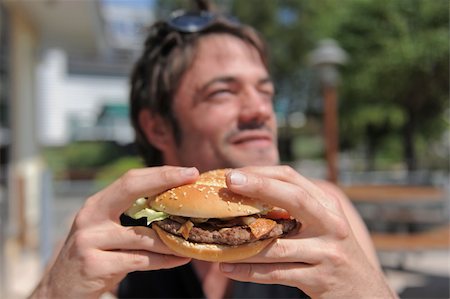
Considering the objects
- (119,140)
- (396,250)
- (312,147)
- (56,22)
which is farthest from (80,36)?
(312,147)

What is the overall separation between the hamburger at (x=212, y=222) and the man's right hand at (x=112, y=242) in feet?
0.19

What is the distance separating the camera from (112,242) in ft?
4.04

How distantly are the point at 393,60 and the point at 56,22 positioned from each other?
6829 mm

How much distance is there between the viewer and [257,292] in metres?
1.71

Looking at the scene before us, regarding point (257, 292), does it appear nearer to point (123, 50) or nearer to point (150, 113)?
point (150, 113)

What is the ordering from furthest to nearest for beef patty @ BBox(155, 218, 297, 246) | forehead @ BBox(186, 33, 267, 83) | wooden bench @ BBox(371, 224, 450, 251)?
wooden bench @ BBox(371, 224, 450, 251) → forehead @ BBox(186, 33, 267, 83) → beef patty @ BBox(155, 218, 297, 246)

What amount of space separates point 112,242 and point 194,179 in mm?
287

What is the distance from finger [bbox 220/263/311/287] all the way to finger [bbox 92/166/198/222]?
0.91 ft

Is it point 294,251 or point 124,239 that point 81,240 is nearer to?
point 124,239

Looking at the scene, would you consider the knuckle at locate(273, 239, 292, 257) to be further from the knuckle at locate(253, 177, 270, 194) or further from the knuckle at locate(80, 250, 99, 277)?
the knuckle at locate(80, 250, 99, 277)

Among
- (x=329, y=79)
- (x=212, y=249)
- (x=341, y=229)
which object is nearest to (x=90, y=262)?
(x=212, y=249)

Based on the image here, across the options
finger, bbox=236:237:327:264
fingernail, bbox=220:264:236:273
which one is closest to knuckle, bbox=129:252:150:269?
fingernail, bbox=220:264:236:273

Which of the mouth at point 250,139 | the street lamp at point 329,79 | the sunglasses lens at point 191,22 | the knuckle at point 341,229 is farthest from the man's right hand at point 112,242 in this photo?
the street lamp at point 329,79

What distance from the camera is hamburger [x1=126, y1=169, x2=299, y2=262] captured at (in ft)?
4.04
